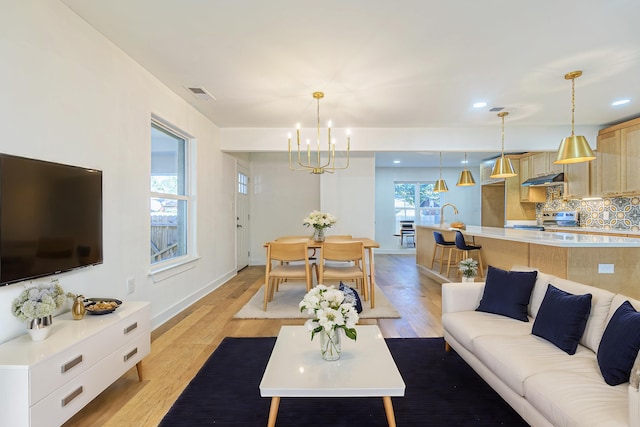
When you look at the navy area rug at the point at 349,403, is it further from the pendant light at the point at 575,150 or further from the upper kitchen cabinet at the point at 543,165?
the upper kitchen cabinet at the point at 543,165

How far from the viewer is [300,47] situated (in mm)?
2730

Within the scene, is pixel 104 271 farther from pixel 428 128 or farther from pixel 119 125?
pixel 428 128

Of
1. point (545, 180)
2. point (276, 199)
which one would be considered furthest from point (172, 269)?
point (545, 180)

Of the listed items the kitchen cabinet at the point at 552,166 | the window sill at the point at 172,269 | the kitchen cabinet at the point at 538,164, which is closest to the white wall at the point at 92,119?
the window sill at the point at 172,269

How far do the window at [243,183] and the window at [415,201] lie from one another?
15.4ft

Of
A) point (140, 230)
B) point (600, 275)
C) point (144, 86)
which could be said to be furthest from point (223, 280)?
point (600, 275)

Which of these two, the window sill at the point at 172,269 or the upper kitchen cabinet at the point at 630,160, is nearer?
the window sill at the point at 172,269

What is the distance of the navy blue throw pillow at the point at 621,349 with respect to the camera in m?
1.50

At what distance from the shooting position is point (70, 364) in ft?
5.45

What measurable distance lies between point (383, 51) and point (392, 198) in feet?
23.7

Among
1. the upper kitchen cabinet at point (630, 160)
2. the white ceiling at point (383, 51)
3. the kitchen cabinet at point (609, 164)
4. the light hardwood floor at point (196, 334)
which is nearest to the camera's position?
the light hardwood floor at point (196, 334)

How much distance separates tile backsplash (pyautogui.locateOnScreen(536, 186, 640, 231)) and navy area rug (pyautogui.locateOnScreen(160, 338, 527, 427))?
4.55 m

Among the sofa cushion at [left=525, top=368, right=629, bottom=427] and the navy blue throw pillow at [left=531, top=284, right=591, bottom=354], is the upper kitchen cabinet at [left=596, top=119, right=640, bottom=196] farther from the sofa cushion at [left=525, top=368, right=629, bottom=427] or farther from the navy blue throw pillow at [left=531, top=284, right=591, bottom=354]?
the sofa cushion at [left=525, top=368, right=629, bottom=427]

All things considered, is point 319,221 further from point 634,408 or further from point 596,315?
point 634,408
